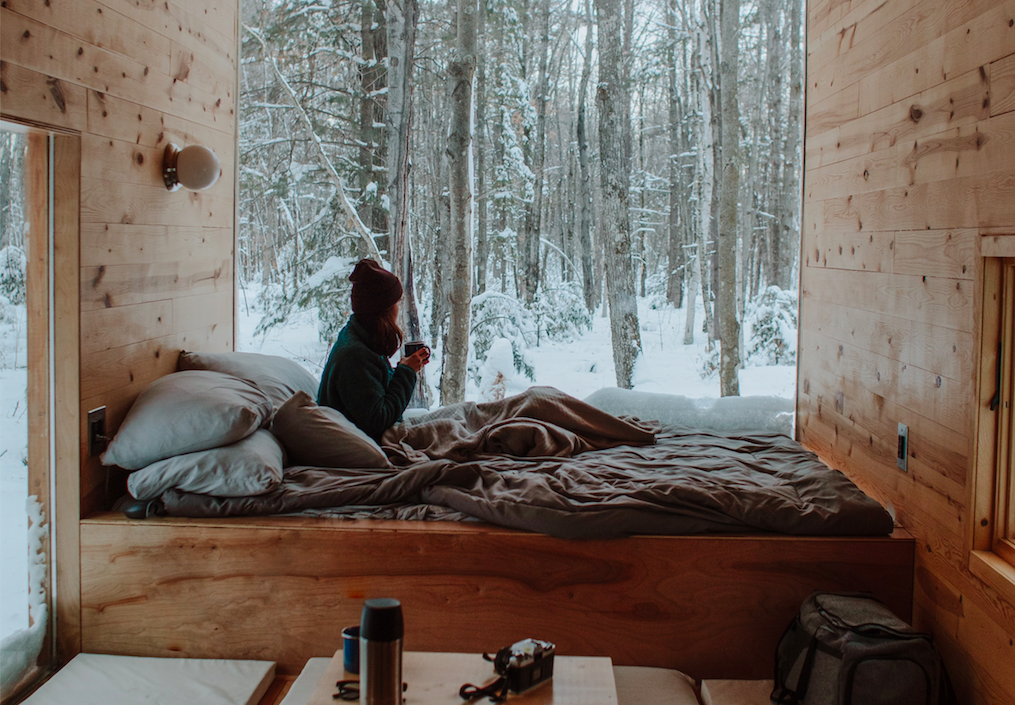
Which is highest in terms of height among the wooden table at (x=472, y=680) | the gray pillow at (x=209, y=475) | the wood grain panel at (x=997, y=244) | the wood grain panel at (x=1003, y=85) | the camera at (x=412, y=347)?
the wood grain panel at (x=1003, y=85)

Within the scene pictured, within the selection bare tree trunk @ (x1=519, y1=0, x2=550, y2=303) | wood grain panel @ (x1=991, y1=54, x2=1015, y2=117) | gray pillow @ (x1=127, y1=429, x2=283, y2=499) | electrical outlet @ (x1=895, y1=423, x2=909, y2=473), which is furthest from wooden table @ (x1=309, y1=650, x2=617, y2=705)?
bare tree trunk @ (x1=519, y1=0, x2=550, y2=303)

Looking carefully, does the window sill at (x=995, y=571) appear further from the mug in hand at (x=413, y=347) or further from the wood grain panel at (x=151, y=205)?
the wood grain panel at (x=151, y=205)

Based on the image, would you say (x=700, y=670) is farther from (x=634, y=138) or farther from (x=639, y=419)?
(x=634, y=138)

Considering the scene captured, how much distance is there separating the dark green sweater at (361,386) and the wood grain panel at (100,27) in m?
1.17

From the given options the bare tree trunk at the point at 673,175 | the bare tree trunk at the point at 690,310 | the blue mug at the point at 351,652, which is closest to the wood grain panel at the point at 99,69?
the blue mug at the point at 351,652

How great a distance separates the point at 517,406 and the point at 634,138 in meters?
4.26

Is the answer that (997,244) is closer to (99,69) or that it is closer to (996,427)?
(996,427)

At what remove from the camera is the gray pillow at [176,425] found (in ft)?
8.37

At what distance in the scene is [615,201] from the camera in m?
5.79

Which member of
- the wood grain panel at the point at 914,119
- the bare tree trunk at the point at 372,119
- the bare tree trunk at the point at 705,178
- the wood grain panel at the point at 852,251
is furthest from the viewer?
the bare tree trunk at the point at 705,178

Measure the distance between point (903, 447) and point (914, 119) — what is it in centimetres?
98

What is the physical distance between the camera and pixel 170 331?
10.3ft

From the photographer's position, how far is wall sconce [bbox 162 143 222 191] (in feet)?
10.0

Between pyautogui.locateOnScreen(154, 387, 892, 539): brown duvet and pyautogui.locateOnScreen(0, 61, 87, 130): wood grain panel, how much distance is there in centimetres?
115
